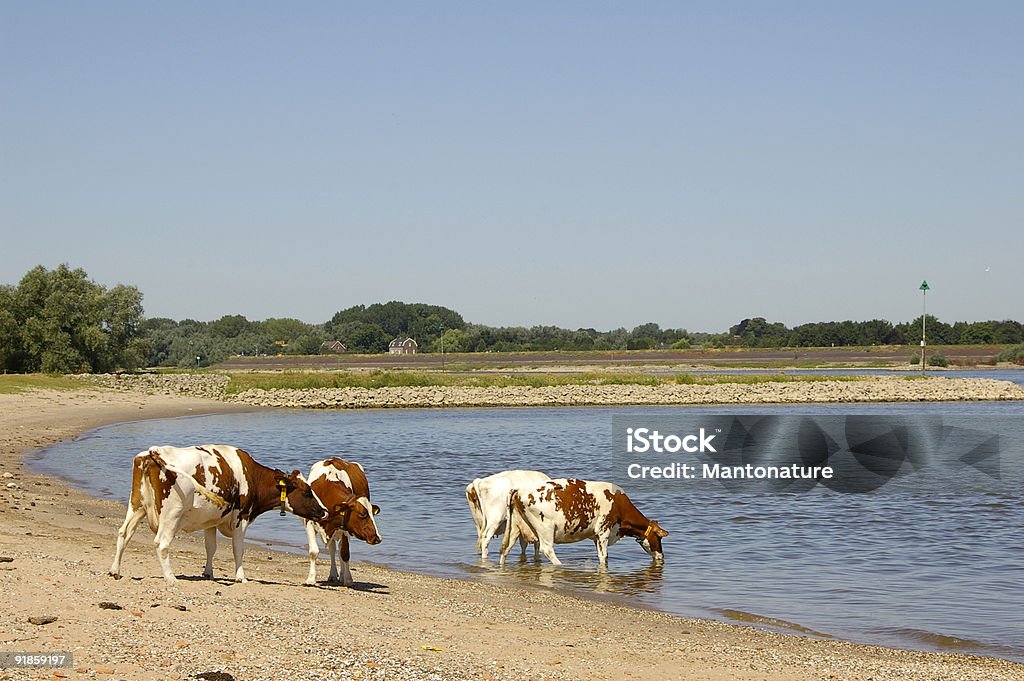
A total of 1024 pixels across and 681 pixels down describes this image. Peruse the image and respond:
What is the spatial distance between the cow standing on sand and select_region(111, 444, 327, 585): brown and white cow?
184 inches

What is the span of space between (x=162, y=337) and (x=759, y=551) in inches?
6257

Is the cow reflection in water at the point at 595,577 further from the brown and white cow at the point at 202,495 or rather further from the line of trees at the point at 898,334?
the line of trees at the point at 898,334

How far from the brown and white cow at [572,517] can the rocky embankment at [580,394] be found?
53693 mm

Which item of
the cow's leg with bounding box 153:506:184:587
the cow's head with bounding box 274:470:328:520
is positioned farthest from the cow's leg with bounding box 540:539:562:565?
the cow's leg with bounding box 153:506:184:587

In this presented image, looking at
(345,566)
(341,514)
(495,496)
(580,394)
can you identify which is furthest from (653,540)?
(580,394)

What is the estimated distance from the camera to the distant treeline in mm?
77812

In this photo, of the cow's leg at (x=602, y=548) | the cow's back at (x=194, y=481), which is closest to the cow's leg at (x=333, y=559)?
the cow's back at (x=194, y=481)

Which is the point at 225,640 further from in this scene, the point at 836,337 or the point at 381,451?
the point at 836,337

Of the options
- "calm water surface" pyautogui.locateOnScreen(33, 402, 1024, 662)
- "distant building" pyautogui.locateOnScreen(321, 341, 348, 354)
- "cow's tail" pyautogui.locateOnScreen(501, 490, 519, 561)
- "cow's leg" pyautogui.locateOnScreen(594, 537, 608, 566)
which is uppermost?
"distant building" pyautogui.locateOnScreen(321, 341, 348, 354)

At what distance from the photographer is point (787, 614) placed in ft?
44.3

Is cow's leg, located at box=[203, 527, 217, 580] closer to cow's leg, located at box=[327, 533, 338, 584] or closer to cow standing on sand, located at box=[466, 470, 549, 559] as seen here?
cow's leg, located at box=[327, 533, 338, 584]

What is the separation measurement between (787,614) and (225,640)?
24.6ft

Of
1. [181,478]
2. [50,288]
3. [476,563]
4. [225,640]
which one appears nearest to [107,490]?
[476,563]

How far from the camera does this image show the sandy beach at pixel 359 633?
8.48 metres
